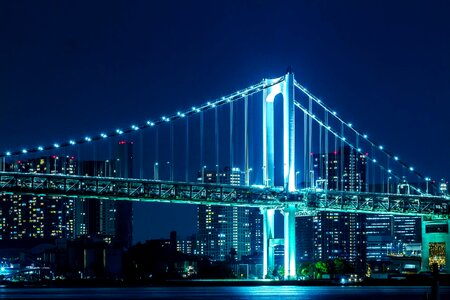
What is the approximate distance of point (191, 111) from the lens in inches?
3698

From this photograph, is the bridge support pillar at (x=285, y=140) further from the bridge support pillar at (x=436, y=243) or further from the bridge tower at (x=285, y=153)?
the bridge support pillar at (x=436, y=243)

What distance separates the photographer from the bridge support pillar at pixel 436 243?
344 ft

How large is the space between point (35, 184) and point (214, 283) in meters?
22.0

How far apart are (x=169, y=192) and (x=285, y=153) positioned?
35.8 feet

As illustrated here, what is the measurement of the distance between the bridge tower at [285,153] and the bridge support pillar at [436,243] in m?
20.7

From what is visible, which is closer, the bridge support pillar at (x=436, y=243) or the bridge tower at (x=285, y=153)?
the bridge tower at (x=285, y=153)

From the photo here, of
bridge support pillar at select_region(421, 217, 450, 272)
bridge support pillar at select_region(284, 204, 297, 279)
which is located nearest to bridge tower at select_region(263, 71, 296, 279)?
bridge support pillar at select_region(284, 204, 297, 279)

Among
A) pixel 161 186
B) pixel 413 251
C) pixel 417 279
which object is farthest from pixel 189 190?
pixel 413 251

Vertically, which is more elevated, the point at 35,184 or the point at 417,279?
the point at 35,184

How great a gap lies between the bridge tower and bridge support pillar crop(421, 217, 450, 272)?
2069 centimetres

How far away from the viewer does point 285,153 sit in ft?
288

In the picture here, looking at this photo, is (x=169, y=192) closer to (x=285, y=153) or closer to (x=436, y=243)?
(x=285, y=153)

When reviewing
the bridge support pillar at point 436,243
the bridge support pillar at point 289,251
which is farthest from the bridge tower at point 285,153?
the bridge support pillar at point 436,243

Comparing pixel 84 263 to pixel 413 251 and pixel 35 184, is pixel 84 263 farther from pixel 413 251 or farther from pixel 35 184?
pixel 35 184
